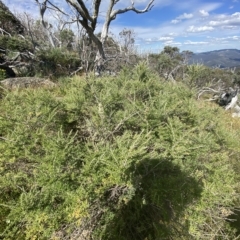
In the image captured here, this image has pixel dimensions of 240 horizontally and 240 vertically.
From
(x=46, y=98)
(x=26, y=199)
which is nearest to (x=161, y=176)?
(x=26, y=199)

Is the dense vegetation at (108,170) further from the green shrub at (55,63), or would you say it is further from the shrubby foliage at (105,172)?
the green shrub at (55,63)

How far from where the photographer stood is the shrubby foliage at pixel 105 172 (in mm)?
1878

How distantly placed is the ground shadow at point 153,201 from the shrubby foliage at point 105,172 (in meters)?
0.01

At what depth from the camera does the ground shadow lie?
2068mm

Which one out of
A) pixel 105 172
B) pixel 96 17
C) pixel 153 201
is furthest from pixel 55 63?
pixel 153 201

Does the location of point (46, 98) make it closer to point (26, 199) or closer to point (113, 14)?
point (26, 199)

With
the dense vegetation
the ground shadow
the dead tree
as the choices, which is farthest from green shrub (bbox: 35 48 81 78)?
the ground shadow

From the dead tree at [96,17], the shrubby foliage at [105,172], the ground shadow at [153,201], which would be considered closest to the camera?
the shrubby foliage at [105,172]

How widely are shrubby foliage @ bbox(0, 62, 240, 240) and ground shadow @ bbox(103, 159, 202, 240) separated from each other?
0.04ft

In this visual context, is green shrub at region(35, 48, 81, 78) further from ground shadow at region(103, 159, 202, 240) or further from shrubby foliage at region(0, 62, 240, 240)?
ground shadow at region(103, 159, 202, 240)

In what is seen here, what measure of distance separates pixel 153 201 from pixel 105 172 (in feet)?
1.89

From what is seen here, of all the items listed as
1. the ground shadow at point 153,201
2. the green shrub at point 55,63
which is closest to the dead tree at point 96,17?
the green shrub at point 55,63

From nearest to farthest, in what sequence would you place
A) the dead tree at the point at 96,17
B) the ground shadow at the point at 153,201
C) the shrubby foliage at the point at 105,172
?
1. the shrubby foliage at the point at 105,172
2. the ground shadow at the point at 153,201
3. the dead tree at the point at 96,17

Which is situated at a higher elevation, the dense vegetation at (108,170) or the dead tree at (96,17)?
the dead tree at (96,17)
